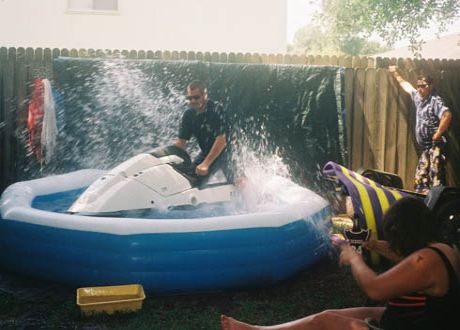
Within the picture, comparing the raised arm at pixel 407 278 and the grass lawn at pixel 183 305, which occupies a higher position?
the raised arm at pixel 407 278

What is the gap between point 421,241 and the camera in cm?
224

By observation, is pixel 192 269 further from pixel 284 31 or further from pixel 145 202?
pixel 284 31

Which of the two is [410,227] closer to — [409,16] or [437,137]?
[437,137]

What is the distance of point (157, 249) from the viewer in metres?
3.97

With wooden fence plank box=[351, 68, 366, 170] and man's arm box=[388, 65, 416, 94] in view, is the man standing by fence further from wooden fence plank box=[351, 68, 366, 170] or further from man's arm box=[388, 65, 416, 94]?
wooden fence plank box=[351, 68, 366, 170]

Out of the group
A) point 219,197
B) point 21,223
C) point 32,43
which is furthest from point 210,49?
point 21,223

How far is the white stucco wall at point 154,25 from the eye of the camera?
1172cm

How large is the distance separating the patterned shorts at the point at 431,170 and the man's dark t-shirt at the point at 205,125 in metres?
2.91

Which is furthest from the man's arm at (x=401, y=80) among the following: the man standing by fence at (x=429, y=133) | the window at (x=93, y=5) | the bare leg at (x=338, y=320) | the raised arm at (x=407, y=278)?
the window at (x=93, y=5)

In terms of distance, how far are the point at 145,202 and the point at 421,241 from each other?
297 centimetres

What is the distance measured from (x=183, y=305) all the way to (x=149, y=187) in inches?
49.5

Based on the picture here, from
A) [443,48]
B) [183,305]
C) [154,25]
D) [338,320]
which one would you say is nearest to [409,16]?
[154,25]

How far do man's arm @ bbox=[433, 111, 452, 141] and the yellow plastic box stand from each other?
15.0 ft

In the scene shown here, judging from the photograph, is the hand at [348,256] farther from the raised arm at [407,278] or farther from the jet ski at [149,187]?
the jet ski at [149,187]
